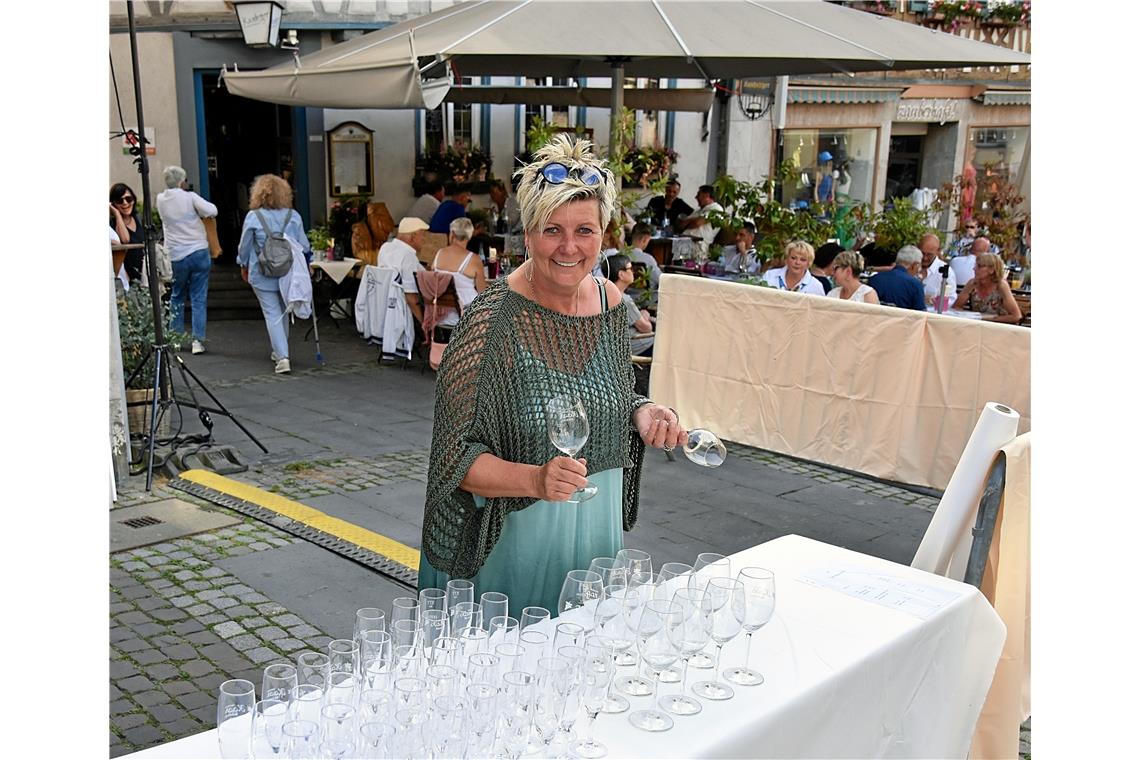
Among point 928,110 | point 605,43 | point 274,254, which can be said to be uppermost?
point 928,110

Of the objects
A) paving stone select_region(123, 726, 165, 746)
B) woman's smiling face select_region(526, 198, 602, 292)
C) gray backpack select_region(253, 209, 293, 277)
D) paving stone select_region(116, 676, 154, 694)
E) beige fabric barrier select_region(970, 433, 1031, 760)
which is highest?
woman's smiling face select_region(526, 198, 602, 292)

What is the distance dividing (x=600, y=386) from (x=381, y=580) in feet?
8.47

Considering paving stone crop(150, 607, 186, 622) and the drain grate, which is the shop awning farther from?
paving stone crop(150, 607, 186, 622)

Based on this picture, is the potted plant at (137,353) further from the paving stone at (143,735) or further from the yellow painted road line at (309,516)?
the paving stone at (143,735)

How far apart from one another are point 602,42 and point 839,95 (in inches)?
485

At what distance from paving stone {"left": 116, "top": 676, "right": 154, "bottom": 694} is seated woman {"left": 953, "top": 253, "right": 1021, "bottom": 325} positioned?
22.6ft

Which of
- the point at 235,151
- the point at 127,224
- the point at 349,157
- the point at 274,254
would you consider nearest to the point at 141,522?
the point at 274,254

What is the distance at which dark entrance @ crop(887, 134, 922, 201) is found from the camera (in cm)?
2155

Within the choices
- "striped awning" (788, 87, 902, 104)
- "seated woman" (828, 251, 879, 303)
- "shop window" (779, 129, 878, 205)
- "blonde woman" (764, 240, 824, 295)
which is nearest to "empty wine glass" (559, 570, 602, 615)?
"seated woman" (828, 251, 879, 303)

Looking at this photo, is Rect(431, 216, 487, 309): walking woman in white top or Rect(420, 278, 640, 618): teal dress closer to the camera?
Rect(420, 278, 640, 618): teal dress

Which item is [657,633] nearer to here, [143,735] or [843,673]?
[843,673]

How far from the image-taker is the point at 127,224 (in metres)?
10.7
